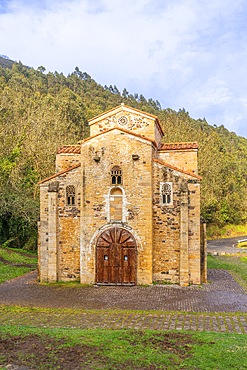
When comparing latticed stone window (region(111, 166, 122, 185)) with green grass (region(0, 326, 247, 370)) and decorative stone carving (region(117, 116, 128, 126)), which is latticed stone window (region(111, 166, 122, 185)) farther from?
green grass (region(0, 326, 247, 370))

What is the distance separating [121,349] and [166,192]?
1081cm

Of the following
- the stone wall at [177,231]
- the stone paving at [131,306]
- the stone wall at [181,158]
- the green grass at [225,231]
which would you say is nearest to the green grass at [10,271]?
the stone paving at [131,306]

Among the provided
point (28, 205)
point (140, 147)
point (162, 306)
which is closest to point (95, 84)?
point (28, 205)

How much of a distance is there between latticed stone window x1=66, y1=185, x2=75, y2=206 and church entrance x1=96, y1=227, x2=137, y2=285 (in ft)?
7.98

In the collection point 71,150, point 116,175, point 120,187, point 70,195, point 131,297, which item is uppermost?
point 71,150

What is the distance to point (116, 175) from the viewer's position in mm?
18531

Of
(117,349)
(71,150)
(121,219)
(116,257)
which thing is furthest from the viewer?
(71,150)

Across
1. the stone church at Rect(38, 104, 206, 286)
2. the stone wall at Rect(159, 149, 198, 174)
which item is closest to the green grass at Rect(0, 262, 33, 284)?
the stone church at Rect(38, 104, 206, 286)

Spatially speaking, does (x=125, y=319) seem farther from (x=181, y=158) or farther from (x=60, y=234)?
(x=181, y=158)

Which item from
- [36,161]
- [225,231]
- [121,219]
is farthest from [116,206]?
[225,231]

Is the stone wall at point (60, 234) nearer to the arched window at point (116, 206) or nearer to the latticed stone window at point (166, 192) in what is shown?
the arched window at point (116, 206)

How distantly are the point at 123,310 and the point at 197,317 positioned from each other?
265 centimetres

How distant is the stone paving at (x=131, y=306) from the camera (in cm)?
1136

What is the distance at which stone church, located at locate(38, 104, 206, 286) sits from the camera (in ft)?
58.5
